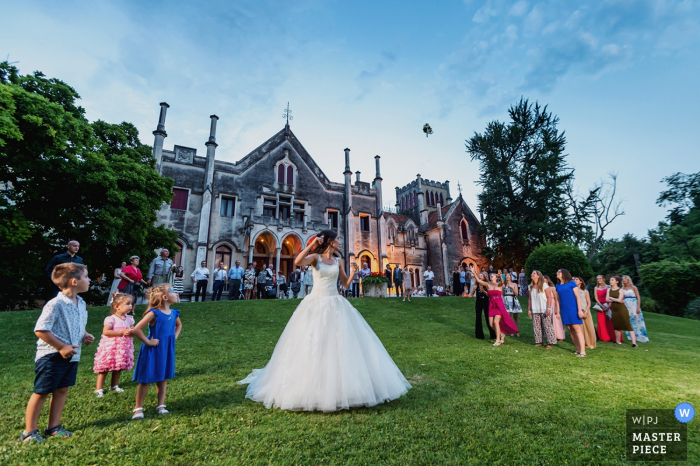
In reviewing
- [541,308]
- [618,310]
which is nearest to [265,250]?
[541,308]

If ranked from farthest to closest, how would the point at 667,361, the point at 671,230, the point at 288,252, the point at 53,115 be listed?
the point at 288,252, the point at 671,230, the point at 53,115, the point at 667,361

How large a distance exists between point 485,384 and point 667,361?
5.11m

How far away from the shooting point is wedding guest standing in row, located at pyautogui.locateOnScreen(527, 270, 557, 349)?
26.0 ft

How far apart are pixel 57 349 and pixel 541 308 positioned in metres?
9.38

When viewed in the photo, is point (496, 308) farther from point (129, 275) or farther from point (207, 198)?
point (207, 198)

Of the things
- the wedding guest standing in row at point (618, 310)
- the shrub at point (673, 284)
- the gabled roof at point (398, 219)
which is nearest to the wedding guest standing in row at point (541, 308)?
the wedding guest standing in row at point (618, 310)

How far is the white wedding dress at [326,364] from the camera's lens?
3.46 m

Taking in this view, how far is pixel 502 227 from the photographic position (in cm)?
2775

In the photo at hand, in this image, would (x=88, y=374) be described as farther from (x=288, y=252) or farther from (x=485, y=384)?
(x=288, y=252)

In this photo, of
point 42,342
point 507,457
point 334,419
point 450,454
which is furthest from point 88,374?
point 507,457

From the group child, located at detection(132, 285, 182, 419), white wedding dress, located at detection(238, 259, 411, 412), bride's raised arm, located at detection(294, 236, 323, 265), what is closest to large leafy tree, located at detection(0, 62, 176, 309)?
child, located at detection(132, 285, 182, 419)

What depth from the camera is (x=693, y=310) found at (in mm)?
15711

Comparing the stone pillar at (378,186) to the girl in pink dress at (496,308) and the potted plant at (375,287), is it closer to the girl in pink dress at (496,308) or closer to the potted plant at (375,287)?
the potted plant at (375,287)

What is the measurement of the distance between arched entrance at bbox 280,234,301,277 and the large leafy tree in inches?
434
